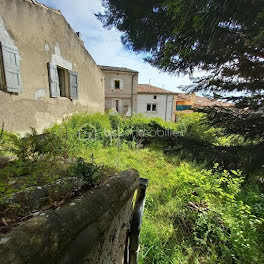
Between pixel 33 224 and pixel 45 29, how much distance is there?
5116 mm

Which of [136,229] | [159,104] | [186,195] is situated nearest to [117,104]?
[159,104]

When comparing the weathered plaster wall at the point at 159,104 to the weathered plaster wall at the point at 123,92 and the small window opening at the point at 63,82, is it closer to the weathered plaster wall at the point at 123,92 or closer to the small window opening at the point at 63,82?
the weathered plaster wall at the point at 123,92

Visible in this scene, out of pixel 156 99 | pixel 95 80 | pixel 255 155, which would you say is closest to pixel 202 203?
pixel 255 155

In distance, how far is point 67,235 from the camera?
0.53 meters

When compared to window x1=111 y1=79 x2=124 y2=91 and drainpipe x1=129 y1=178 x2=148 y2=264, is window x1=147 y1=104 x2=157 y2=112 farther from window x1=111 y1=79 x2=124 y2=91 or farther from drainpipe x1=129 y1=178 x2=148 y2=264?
drainpipe x1=129 y1=178 x2=148 y2=264

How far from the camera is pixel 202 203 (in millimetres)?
2719

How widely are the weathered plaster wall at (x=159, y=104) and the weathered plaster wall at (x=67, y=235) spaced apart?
1578 centimetres

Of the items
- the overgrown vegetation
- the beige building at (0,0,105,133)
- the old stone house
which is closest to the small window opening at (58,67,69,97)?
the beige building at (0,0,105,133)

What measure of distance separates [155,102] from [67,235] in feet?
54.6

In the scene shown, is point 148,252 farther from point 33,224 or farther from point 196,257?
point 33,224

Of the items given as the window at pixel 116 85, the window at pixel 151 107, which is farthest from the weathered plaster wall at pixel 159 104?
the window at pixel 116 85

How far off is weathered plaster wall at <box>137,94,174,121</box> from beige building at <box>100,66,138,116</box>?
1145 millimetres

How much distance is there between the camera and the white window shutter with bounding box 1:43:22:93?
278 centimetres

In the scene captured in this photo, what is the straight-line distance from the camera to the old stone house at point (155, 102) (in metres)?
16.0
